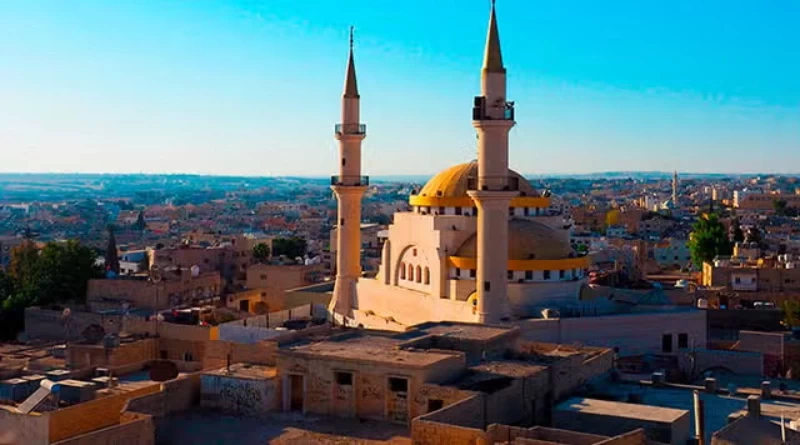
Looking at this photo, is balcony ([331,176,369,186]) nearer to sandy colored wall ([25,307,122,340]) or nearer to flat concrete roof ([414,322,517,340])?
sandy colored wall ([25,307,122,340])

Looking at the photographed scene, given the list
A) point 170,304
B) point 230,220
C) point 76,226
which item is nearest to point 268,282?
point 170,304

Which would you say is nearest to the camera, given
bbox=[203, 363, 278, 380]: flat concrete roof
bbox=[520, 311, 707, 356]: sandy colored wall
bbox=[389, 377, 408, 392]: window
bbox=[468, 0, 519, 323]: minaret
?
bbox=[389, 377, 408, 392]: window

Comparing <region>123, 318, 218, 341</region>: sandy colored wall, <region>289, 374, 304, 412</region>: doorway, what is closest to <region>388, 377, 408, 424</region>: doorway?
<region>289, 374, 304, 412</region>: doorway

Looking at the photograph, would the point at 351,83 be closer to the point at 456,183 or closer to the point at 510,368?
the point at 456,183

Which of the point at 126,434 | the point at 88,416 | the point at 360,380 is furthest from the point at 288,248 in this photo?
the point at 126,434

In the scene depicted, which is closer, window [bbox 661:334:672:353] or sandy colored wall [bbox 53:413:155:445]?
sandy colored wall [bbox 53:413:155:445]

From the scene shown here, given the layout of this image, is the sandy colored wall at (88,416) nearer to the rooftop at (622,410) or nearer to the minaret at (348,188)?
the rooftop at (622,410)

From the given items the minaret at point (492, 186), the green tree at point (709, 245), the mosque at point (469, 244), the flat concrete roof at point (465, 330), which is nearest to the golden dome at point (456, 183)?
the mosque at point (469, 244)

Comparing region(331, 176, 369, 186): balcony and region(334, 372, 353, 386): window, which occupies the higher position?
region(331, 176, 369, 186): balcony
